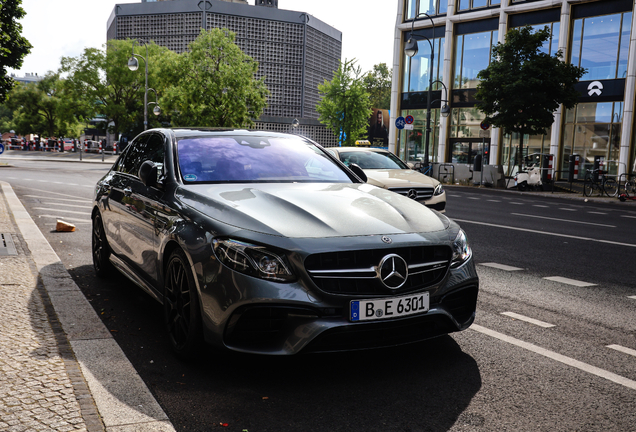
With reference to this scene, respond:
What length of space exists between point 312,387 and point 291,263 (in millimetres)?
758

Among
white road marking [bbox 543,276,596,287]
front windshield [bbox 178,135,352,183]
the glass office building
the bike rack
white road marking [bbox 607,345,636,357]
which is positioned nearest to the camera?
white road marking [bbox 607,345,636,357]

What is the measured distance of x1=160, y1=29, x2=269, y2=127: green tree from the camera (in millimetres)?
51688

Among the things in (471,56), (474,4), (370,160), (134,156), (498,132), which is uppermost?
(474,4)

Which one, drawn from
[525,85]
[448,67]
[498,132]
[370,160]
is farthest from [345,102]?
[370,160]

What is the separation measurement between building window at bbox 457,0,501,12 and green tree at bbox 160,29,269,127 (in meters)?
20.2

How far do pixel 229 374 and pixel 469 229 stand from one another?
322 inches

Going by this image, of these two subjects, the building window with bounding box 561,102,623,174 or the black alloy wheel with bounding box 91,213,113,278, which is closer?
the black alloy wheel with bounding box 91,213,113,278

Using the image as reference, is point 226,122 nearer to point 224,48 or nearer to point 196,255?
point 224,48

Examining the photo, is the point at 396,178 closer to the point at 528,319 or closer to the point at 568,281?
the point at 568,281

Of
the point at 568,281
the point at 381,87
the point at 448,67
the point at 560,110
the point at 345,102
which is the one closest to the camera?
the point at 568,281

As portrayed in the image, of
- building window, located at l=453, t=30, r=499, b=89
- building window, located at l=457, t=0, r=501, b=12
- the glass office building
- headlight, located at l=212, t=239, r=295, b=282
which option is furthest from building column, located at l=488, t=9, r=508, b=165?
headlight, located at l=212, t=239, r=295, b=282

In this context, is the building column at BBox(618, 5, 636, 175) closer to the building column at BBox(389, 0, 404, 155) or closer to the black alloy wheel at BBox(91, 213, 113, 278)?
the building column at BBox(389, 0, 404, 155)

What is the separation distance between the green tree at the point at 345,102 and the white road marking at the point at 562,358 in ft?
167

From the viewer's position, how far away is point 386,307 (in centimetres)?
334
